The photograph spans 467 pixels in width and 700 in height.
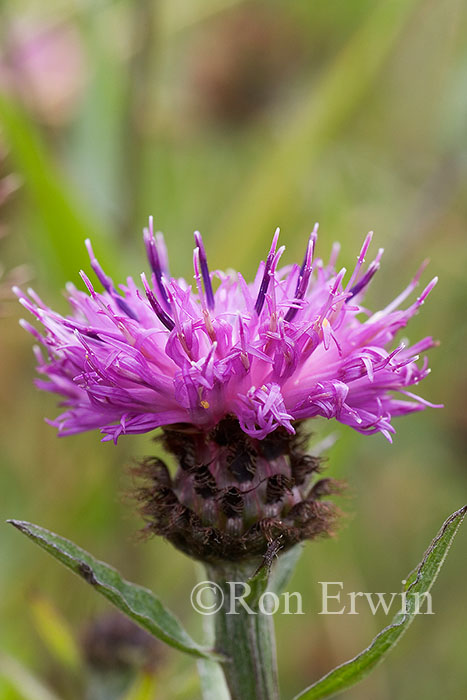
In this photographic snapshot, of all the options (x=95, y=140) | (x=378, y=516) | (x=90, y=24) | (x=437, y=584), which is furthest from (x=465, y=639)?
(x=90, y=24)

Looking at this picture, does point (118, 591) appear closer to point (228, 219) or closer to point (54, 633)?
point (54, 633)

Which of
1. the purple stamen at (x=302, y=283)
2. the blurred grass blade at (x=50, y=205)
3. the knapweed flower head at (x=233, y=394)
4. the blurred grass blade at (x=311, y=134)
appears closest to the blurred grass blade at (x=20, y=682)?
the knapweed flower head at (x=233, y=394)

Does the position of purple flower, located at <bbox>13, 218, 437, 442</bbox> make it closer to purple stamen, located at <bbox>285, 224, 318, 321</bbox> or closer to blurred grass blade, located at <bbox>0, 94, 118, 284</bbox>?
purple stamen, located at <bbox>285, 224, 318, 321</bbox>

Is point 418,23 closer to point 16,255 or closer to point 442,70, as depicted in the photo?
point 442,70

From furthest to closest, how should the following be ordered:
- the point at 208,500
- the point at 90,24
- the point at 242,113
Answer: the point at 242,113, the point at 90,24, the point at 208,500

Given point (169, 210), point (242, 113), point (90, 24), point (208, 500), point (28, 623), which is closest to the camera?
point (208, 500)

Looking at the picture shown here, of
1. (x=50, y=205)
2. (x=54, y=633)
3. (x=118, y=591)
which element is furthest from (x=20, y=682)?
(x=50, y=205)

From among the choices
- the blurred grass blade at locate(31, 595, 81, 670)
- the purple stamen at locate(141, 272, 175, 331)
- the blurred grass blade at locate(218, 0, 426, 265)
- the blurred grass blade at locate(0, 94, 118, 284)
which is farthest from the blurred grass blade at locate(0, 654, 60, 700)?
the blurred grass blade at locate(218, 0, 426, 265)

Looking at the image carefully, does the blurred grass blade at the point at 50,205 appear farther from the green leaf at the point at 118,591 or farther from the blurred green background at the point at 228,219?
the green leaf at the point at 118,591
